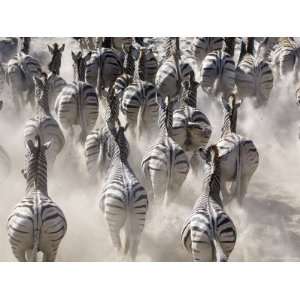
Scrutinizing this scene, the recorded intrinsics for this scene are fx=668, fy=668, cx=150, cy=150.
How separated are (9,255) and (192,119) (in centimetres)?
296

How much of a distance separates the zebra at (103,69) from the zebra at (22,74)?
760mm

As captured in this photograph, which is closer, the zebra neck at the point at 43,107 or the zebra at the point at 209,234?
the zebra at the point at 209,234

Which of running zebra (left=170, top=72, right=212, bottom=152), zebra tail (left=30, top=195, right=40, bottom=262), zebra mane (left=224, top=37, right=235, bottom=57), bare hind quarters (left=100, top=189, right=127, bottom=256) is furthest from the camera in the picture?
zebra mane (left=224, top=37, right=235, bottom=57)

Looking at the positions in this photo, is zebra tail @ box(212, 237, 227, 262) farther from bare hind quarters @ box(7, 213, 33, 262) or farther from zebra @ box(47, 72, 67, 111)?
zebra @ box(47, 72, 67, 111)

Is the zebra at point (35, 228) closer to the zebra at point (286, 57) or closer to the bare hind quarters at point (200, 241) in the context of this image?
the bare hind quarters at point (200, 241)

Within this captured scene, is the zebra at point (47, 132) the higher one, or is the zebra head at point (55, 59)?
the zebra head at point (55, 59)

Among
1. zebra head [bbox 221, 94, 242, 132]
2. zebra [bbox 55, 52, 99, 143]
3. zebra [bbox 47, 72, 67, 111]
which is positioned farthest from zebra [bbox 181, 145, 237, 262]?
zebra [bbox 47, 72, 67, 111]

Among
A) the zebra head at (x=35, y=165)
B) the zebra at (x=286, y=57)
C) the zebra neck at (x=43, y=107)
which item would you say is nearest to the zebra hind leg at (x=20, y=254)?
the zebra head at (x=35, y=165)

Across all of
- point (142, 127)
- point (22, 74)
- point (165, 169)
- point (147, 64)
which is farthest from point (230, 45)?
point (165, 169)

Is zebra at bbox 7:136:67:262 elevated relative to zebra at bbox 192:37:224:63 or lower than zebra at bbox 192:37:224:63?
lower

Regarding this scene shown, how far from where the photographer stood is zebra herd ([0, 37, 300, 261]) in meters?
6.04

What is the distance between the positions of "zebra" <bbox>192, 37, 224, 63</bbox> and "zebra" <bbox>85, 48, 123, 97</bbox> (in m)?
1.24

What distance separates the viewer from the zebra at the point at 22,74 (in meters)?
9.52

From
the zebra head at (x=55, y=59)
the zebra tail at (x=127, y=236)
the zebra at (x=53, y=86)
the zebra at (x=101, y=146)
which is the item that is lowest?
the zebra tail at (x=127, y=236)
